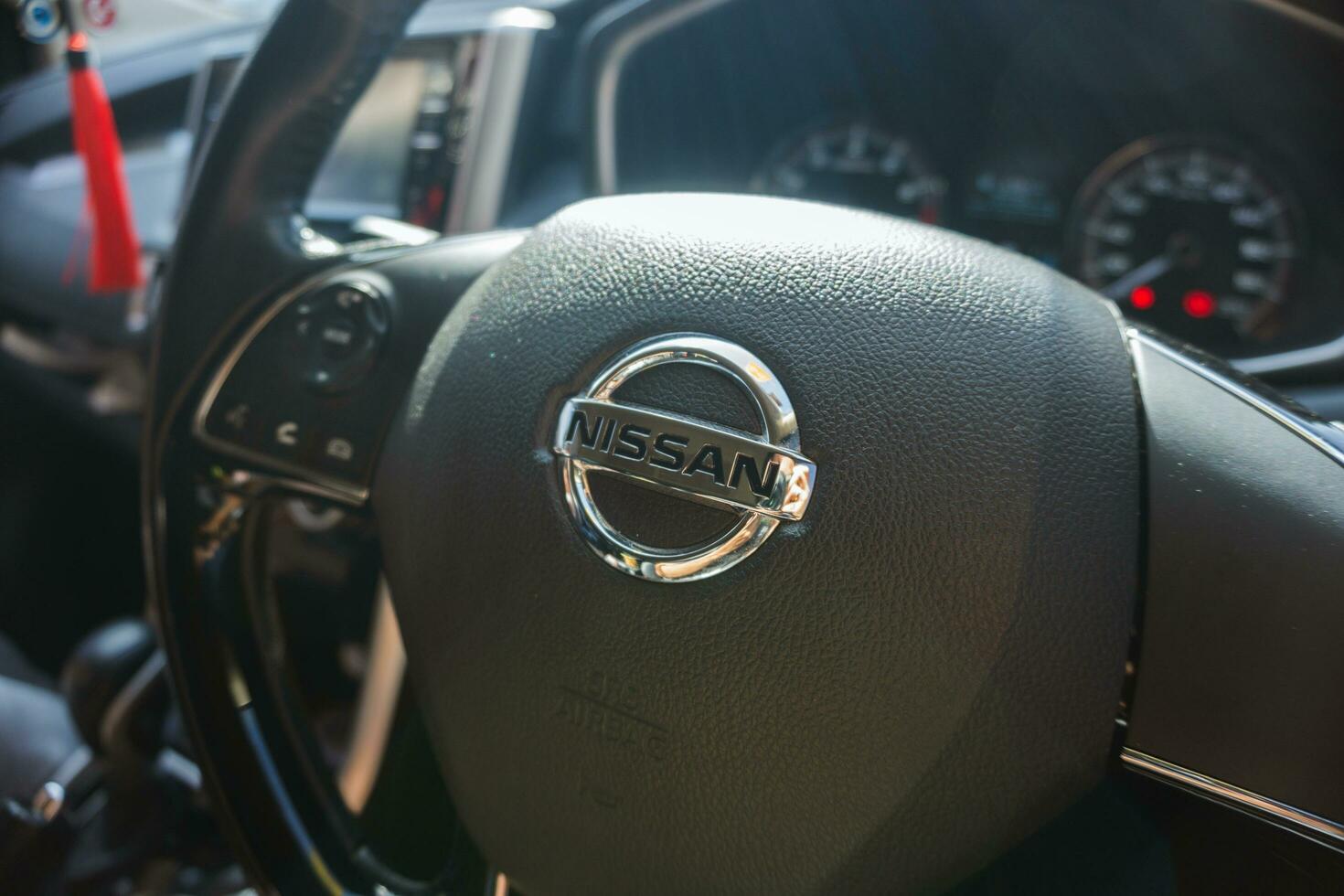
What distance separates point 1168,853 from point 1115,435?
0.64 ft

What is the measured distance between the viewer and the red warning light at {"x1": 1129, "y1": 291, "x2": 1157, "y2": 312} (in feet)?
5.37

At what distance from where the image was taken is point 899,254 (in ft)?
1.79

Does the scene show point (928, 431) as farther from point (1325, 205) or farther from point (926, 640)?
point (1325, 205)

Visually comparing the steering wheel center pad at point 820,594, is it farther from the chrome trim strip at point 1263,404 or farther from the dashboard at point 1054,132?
the dashboard at point 1054,132

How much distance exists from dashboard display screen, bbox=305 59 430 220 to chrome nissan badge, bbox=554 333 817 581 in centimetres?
125

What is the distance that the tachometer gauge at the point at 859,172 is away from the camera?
6.00 feet

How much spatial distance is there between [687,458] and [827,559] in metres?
0.08

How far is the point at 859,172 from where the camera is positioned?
6.09ft

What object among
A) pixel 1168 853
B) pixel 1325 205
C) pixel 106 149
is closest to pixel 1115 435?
pixel 1168 853

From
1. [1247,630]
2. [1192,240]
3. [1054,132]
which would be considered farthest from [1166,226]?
[1247,630]

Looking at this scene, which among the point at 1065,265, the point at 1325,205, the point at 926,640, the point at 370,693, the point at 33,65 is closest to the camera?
the point at 926,640

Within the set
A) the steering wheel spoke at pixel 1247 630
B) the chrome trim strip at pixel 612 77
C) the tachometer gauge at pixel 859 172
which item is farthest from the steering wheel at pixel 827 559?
the tachometer gauge at pixel 859 172

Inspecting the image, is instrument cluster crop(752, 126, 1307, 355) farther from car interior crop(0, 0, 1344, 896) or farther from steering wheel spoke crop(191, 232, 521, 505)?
steering wheel spoke crop(191, 232, 521, 505)

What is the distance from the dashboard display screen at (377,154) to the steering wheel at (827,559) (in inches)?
44.6
